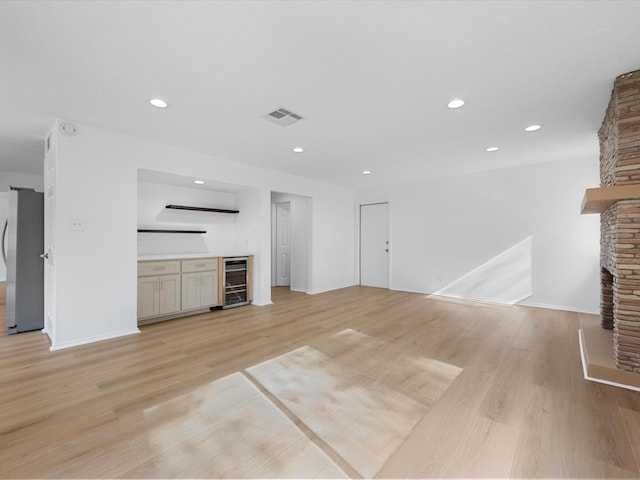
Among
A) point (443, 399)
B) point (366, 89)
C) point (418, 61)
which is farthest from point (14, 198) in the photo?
point (443, 399)

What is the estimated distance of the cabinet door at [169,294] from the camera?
13.9 feet

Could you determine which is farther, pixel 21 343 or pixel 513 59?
pixel 21 343

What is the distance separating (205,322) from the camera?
4.21 m

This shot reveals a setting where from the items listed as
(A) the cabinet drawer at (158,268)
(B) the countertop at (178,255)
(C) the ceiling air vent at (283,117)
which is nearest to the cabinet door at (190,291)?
(A) the cabinet drawer at (158,268)

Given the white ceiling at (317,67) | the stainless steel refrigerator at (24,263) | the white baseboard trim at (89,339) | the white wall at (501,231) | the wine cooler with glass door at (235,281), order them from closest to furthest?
the white ceiling at (317,67) < the white baseboard trim at (89,339) < the stainless steel refrigerator at (24,263) < the white wall at (501,231) < the wine cooler with glass door at (235,281)

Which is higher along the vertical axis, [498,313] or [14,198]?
[14,198]

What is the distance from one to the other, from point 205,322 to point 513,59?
450cm

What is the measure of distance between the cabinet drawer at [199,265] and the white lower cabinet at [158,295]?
19 cm

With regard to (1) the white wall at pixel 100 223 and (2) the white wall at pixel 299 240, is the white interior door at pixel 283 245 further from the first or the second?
(1) the white wall at pixel 100 223

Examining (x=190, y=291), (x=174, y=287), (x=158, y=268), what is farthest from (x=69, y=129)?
(x=190, y=291)

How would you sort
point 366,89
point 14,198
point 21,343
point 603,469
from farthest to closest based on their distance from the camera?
point 14,198 → point 21,343 → point 366,89 → point 603,469

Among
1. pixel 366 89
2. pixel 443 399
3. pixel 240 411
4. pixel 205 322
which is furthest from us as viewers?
pixel 205 322

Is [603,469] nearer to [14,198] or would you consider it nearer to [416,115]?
[416,115]

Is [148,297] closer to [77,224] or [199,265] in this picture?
[199,265]
